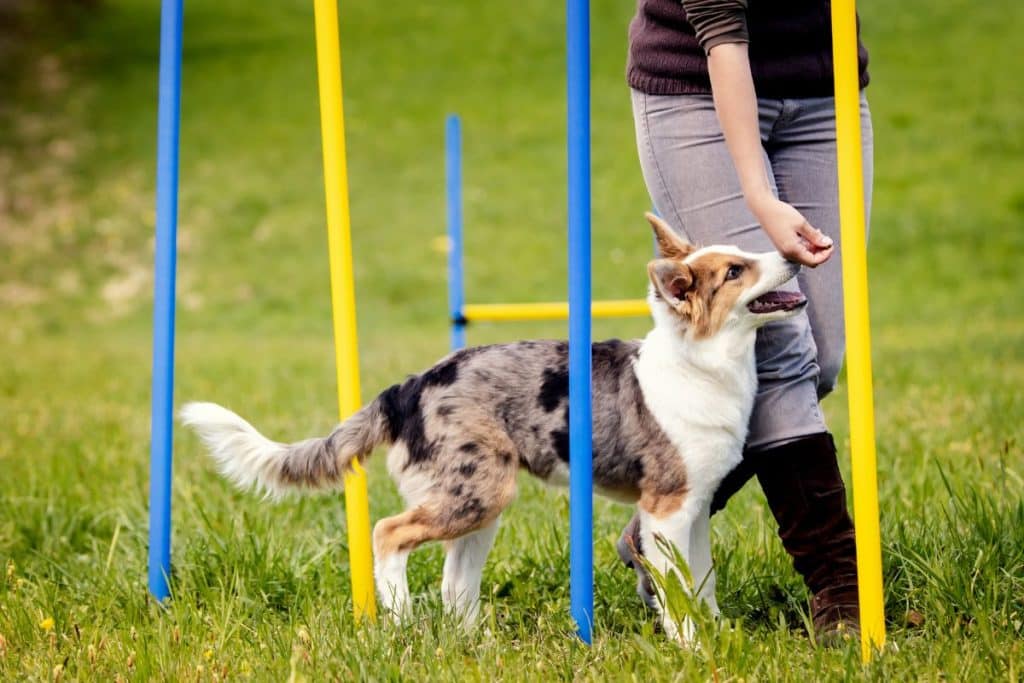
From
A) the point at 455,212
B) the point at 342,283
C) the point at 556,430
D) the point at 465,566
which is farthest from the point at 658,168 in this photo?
the point at 455,212

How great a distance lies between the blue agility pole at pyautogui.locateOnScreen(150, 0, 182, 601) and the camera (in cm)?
354

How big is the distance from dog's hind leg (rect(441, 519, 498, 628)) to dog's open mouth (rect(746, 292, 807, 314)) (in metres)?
0.92

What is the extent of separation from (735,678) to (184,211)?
49.2 ft

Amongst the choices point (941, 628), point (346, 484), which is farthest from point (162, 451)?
point (941, 628)

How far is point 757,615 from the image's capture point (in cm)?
340

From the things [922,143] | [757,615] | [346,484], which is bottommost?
[757,615]

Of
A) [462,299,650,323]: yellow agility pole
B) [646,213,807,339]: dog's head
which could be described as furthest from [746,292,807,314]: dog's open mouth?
[462,299,650,323]: yellow agility pole

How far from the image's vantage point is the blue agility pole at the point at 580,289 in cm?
285

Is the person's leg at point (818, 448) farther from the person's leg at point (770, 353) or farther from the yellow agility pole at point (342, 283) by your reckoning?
the yellow agility pole at point (342, 283)

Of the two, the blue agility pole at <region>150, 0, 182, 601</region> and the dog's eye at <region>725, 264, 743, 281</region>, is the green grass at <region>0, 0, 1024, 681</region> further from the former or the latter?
the dog's eye at <region>725, 264, 743, 281</region>

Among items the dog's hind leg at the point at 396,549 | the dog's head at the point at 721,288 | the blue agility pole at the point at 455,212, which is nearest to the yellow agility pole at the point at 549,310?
the blue agility pole at the point at 455,212

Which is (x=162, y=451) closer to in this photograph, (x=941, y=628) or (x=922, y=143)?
(x=941, y=628)

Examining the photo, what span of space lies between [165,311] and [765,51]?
71.7 inches

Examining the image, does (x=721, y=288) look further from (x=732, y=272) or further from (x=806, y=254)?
(x=806, y=254)
